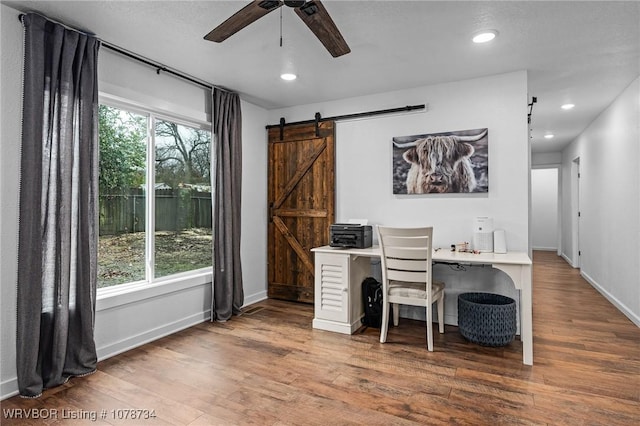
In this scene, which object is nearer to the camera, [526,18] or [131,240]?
[526,18]

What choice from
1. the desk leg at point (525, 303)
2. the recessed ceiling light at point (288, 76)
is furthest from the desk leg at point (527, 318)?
the recessed ceiling light at point (288, 76)

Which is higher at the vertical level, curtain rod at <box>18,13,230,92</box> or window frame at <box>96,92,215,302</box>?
curtain rod at <box>18,13,230,92</box>

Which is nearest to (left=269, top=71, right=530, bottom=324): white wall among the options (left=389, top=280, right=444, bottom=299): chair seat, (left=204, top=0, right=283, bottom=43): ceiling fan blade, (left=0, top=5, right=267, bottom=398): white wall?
(left=389, top=280, right=444, bottom=299): chair seat

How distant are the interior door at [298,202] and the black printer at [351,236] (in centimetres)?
66

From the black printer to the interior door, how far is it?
664 mm

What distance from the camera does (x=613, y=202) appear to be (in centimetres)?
439

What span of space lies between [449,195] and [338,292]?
60.0 inches

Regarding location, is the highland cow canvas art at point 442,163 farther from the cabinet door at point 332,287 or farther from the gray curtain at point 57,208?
the gray curtain at point 57,208

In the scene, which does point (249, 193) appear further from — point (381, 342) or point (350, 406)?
point (350, 406)

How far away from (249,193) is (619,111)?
448cm

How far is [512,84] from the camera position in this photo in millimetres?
Answer: 3465

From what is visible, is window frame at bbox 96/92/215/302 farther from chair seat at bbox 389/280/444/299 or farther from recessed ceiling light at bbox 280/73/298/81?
chair seat at bbox 389/280/444/299

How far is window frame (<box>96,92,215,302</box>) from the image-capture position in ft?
9.89

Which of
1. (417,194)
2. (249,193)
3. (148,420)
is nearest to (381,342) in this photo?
(417,194)
